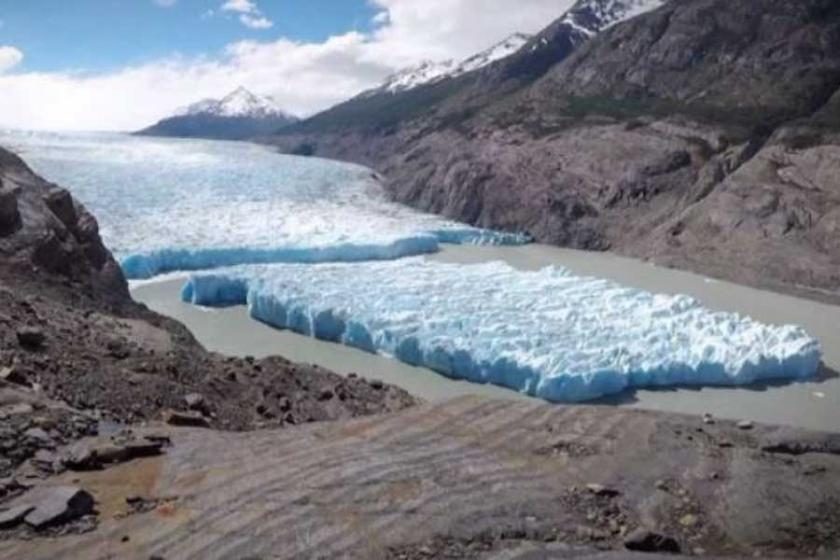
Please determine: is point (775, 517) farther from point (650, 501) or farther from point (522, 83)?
point (522, 83)

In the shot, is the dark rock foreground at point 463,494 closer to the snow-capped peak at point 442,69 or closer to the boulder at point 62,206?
the boulder at point 62,206

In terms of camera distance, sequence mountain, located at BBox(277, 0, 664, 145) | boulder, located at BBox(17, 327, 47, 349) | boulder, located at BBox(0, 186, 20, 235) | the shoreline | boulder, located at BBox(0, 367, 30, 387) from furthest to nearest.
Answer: mountain, located at BBox(277, 0, 664, 145)
the shoreline
boulder, located at BBox(0, 186, 20, 235)
boulder, located at BBox(17, 327, 47, 349)
boulder, located at BBox(0, 367, 30, 387)

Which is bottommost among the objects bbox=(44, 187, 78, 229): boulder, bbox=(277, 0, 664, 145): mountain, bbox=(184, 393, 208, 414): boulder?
bbox=(184, 393, 208, 414): boulder

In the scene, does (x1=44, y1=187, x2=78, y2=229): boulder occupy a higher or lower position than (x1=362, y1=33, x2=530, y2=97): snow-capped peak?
lower

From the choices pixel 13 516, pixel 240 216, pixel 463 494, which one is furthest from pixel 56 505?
pixel 240 216

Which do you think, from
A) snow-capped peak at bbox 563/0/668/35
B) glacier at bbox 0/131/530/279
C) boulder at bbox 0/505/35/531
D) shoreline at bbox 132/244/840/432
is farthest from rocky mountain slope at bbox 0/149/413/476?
snow-capped peak at bbox 563/0/668/35

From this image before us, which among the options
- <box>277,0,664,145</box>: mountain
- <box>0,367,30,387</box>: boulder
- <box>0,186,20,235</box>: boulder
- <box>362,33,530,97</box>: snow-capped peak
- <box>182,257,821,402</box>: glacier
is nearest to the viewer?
<box>0,367,30,387</box>: boulder

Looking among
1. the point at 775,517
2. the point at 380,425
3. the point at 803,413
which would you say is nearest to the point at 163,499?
the point at 380,425

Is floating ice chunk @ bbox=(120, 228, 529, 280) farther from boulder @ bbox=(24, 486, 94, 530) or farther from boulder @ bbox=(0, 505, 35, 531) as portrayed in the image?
boulder @ bbox=(0, 505, 35, 531)
